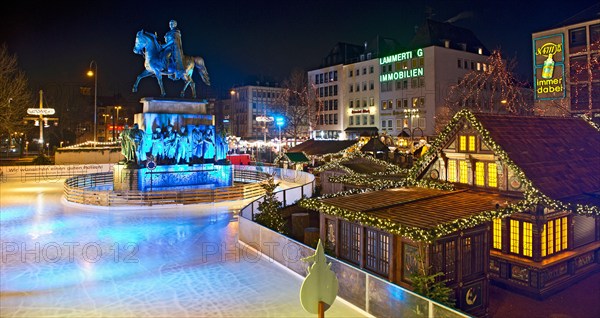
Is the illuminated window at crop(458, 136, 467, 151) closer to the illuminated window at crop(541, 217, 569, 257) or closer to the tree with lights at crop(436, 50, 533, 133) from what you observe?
the illuminated window at crop(541, 217, 569, 257)

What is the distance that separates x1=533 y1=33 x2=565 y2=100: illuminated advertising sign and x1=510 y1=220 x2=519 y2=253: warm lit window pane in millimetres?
32670

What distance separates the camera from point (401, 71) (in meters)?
71.7

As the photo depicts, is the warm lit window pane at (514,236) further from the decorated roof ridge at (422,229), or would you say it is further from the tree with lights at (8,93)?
the tree with lights at (8,93)

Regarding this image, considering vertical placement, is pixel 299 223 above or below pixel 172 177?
below

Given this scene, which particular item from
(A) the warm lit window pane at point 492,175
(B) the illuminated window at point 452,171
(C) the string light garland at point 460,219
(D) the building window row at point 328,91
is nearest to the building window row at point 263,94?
(D) the building window row at point 328,91

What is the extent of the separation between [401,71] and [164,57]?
48291 mm

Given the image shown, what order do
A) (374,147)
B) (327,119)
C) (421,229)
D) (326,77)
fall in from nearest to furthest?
(421,229), (374,147), (326,77), (327,119)

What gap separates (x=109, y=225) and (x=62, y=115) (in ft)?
227

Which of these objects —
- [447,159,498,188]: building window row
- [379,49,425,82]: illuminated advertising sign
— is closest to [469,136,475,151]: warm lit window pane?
[447,159,498,188]: building window row

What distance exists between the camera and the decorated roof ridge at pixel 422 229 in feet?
32.3

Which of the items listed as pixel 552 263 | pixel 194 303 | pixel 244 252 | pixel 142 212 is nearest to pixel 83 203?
pixel 142 212

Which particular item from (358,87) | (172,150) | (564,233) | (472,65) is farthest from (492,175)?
(358,87)

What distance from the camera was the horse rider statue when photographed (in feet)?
99.9

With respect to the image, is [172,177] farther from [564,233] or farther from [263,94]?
[263,94]
